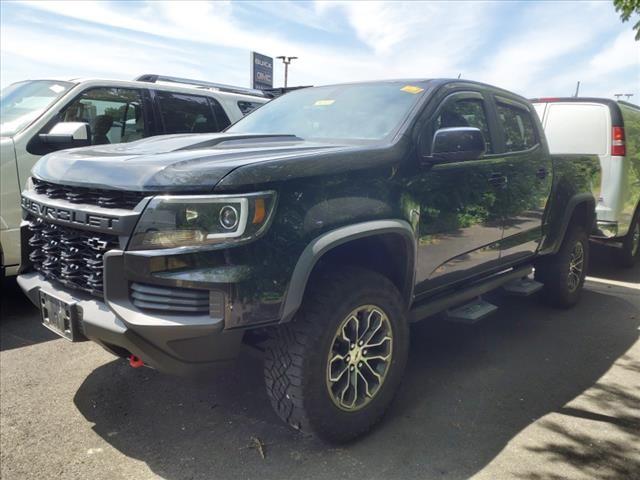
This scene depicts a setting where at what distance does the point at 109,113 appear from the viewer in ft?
17.1

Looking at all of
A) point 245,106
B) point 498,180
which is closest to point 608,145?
point 498,180

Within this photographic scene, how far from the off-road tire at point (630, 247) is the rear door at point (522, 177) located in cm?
298

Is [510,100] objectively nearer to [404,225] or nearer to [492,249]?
[492,249]

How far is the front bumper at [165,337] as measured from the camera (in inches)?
86.7

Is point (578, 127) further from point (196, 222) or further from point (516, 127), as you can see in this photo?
point (196, 222)

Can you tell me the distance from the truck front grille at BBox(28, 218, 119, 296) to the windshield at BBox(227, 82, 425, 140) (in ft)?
4.91

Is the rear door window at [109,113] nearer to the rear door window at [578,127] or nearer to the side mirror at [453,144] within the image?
the side mirror at [453,144]

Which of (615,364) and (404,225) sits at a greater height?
(404,225)

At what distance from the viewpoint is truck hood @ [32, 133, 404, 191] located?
2.26 meters

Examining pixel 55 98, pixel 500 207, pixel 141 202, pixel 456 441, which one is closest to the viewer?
pixel 141 202

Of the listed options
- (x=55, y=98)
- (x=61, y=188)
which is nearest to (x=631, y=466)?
(x=61, y=188)

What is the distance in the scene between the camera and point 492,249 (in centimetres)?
387

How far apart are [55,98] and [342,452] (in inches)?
159

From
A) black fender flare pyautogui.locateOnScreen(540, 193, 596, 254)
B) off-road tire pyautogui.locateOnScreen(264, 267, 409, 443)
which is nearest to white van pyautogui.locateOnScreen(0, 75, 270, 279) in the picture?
off-road tire pyautogui.locateOnScreen(264, 267, 409, 443)
